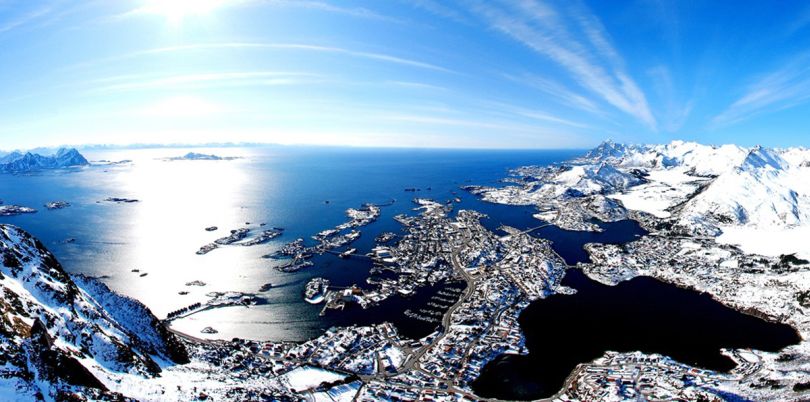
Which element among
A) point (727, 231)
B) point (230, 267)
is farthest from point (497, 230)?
point (230, 267)

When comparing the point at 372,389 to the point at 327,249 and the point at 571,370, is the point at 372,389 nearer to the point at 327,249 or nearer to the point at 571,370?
the point at 571,370

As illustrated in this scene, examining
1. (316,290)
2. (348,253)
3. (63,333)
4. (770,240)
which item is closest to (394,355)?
(316,290)

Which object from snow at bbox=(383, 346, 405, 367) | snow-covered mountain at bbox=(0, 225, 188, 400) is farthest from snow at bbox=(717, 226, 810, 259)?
snow-covered mountain at bbox=(0, 225, 188, 400)

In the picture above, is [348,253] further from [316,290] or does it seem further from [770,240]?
[770,240]

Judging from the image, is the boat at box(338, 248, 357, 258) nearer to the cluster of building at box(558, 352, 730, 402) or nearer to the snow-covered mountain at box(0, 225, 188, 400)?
the snow-covered mountain at box(0, 225, 188, 400)

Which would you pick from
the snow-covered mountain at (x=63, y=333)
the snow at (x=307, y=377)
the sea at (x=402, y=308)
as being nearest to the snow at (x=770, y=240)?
the sea at (x=402, y=308)

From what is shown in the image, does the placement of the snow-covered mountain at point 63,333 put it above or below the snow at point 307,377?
above

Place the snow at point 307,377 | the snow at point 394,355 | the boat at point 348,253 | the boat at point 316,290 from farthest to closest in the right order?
the boat at point 348,253, the boat at point 316,290, the snow at point 394,355, the snow at point 307,377

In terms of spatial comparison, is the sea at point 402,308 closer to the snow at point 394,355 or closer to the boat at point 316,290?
the boat at point 316,290
